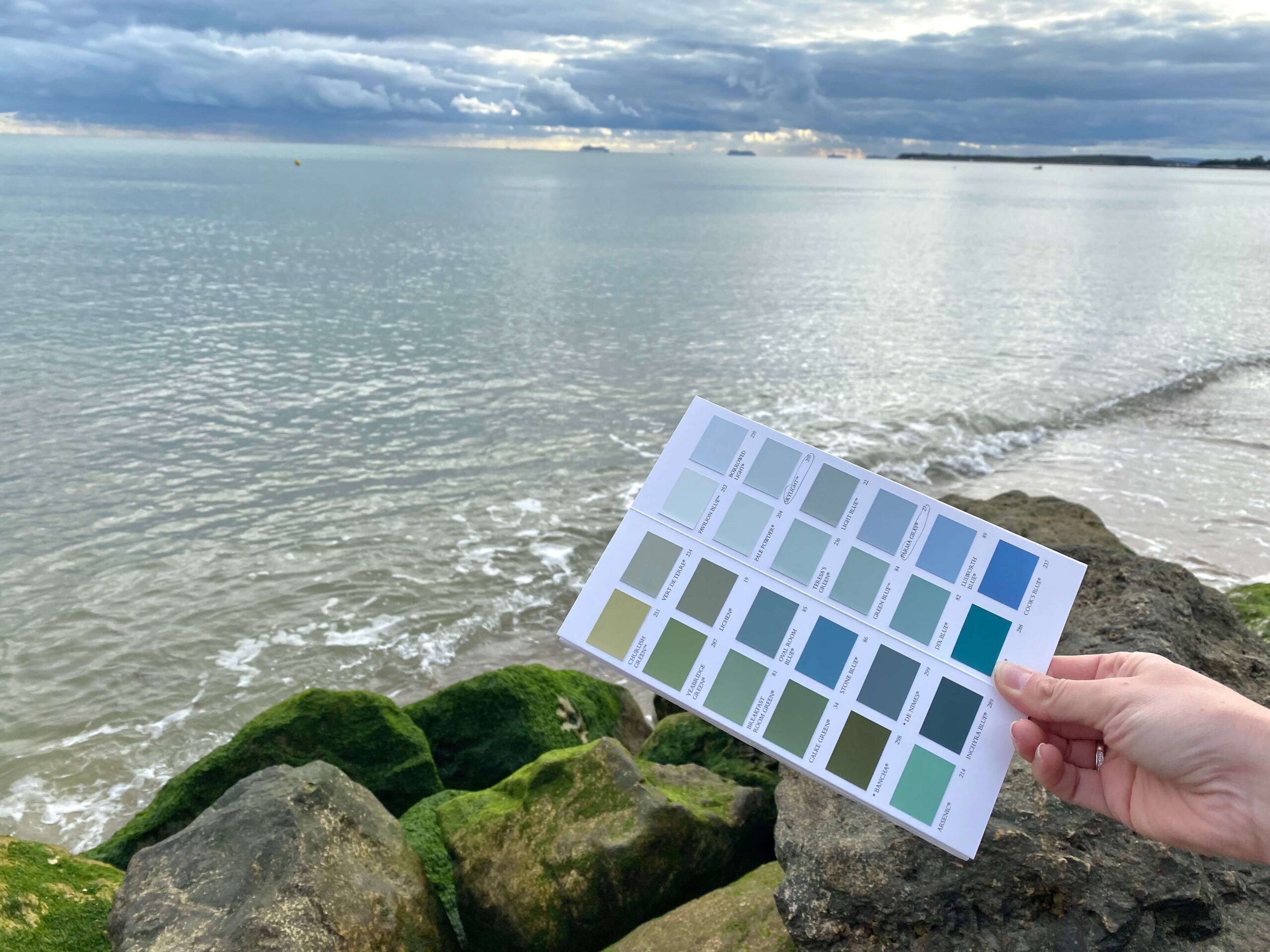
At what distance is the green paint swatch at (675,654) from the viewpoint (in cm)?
266

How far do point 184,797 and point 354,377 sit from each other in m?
14.9

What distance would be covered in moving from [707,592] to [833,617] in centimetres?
39

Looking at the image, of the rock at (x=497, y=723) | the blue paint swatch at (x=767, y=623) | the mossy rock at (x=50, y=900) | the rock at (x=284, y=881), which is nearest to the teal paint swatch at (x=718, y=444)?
the blue paint swatch at (x=767, y=623)

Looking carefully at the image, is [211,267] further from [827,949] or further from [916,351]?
[827,949]

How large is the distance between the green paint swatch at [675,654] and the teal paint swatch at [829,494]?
21.8 inches

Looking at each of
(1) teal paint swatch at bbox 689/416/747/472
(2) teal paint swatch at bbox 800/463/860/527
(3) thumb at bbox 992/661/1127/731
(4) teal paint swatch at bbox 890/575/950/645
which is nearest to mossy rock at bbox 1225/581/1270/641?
(3) thumb at bbox 992/661/1127/731

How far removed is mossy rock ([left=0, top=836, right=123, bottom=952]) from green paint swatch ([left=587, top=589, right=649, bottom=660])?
323 cm

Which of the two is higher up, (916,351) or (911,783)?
(911,783)

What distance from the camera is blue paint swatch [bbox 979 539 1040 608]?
2.71 m

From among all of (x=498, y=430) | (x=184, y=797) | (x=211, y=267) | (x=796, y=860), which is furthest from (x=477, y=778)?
(x=211, y=267)

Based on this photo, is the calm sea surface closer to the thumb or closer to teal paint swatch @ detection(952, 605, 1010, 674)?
teal paint swatch @ detection(952, 605, 1010, 674)

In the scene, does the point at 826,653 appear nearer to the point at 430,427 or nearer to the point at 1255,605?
the point at 1255,605

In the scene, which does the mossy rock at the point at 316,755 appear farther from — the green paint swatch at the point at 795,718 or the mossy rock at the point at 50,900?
the green paint swatch at the point at 795,718

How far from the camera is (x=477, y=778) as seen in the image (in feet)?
21.7
